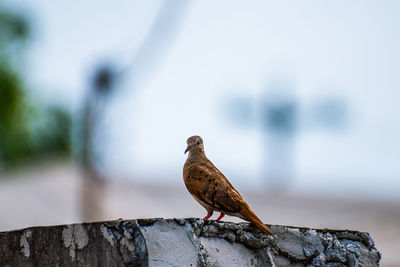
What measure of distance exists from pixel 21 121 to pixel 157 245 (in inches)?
1284

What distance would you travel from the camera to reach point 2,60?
36656mm

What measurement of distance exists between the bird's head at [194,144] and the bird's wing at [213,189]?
479mm

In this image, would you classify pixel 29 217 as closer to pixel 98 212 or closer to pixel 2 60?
pixel 98 212

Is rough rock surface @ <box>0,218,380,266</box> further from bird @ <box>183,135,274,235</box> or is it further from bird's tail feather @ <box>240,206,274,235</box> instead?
bird @ <box>183,135,274,235</box>

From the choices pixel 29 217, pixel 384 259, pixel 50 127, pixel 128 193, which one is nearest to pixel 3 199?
pixel 29 217

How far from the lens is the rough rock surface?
12.0 ft

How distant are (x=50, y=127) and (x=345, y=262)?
105 feet

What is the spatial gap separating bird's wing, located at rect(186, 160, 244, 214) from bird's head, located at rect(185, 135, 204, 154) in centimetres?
48

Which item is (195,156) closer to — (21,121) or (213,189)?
(213,189)

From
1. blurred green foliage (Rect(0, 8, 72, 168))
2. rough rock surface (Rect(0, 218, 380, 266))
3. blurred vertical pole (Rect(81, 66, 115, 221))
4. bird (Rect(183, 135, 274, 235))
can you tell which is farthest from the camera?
blurred green foliage (Rect(0, 8, 72, 168))

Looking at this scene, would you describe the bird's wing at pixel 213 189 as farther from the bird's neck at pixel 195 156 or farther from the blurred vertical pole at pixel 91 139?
the blurred vertical pole at pixel 91 139

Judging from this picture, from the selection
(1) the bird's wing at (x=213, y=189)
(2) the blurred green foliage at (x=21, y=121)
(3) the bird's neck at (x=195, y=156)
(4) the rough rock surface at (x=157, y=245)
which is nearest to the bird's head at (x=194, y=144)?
(3) the bird's neck at (x=195, y=156)

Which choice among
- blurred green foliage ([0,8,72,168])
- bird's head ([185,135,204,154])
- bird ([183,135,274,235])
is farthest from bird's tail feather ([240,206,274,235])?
blurred green foliage ([0,8,72,168])

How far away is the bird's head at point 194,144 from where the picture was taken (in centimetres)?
564
